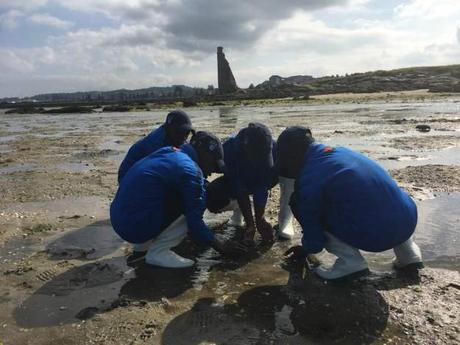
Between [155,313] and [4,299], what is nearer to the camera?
[155,313]

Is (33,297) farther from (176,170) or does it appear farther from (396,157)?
(396,157)

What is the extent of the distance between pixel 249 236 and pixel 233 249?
593mm

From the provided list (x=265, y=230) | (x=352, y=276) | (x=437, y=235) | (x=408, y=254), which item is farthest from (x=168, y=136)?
(x=437, y=235)

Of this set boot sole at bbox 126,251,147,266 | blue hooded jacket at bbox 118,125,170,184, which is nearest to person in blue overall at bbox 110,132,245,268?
boot sole at bbox 126,251,147,266

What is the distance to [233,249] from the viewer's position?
5.23 metres

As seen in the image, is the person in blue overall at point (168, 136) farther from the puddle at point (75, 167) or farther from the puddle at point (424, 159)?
the puddle at point (424, 159)

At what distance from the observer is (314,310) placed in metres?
4.02

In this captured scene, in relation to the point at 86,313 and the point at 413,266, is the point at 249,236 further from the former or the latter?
the point at 86,313

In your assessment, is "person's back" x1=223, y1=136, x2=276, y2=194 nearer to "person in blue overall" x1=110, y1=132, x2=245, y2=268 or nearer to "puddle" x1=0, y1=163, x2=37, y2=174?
"person in blue overall" x1=110, y1=132, x2=245, y2=268

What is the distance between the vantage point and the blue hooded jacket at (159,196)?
15.7 ft

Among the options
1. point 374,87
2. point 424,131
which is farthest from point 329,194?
point 374,87

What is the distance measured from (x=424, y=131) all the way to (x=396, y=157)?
19.6 feet

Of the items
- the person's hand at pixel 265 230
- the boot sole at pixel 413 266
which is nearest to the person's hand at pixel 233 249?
the person's hand at pixel 265 230

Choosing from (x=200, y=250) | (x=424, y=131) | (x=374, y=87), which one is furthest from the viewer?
(x=374, y=87)
